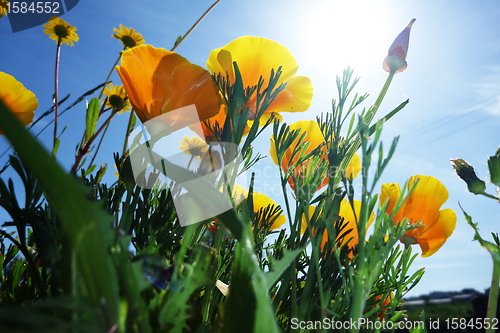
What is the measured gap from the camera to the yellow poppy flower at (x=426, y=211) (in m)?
0.53

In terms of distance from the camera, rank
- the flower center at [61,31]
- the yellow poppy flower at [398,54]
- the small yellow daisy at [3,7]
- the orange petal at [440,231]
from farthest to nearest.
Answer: the flower center at [61,31] → the small yellow daisy at [3,7] → the orange petal at [440,231] → the yellow poppy flower at [398,54]

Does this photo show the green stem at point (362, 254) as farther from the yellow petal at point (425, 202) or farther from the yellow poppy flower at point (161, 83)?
the yellow petal at point (425, 202)

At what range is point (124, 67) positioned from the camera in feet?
1.14

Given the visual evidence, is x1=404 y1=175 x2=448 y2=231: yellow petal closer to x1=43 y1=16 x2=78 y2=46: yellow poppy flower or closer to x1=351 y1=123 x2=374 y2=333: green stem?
x1=351 y1=123 x2=374 y2=333: green stem

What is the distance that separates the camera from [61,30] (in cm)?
101

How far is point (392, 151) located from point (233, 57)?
1.01ft

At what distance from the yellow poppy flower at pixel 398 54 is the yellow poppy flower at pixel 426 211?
19cm

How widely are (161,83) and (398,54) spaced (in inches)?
14.0

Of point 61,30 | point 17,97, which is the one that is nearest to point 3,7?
point 61,30

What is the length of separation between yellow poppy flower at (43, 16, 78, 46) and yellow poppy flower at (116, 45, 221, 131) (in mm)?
797

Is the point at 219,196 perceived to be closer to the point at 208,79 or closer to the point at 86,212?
the point at 86,212

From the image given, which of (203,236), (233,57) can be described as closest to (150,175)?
(203,236)

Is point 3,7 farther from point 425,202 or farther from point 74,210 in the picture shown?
point 425,202

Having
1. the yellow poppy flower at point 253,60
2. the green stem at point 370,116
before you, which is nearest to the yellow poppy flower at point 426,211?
the green stem at point 370,116
